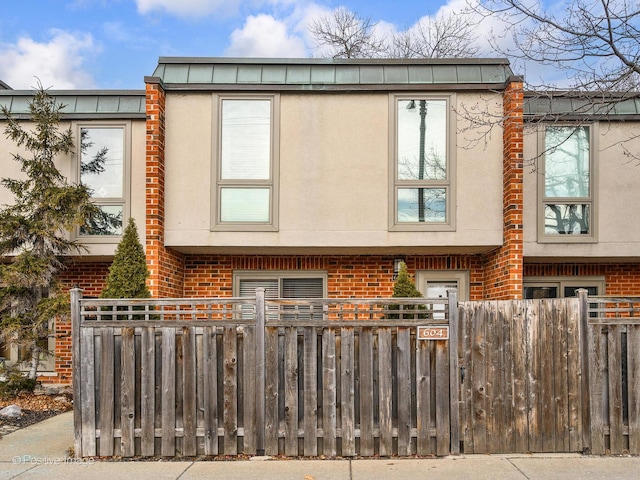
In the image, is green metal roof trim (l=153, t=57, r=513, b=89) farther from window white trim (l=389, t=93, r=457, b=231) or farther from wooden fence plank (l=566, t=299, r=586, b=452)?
wooden fence plank (l=566, t=299, r=586, b=452)

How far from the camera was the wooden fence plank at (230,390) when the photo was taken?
5.90 metres

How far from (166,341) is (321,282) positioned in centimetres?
422

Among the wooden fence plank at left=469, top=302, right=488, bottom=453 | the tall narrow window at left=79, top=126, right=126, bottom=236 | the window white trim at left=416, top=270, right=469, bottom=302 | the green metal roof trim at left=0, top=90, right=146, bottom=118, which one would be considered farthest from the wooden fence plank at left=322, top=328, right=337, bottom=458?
the green metal roof trim at left=0, top=90, right=146, bottom=118

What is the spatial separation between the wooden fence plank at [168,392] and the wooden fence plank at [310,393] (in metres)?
1.35

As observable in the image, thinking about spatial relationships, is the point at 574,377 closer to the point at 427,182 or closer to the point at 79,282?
the point at 427,182

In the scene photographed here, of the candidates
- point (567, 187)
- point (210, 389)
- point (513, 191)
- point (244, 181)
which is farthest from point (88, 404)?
point (567, 187)

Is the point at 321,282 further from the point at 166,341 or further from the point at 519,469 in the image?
the point at 519,469

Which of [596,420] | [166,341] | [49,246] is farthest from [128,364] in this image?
[596,420]

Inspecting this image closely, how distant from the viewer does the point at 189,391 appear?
5922mm

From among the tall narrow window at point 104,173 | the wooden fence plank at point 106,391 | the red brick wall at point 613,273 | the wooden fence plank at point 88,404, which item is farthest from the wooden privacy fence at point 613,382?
the tall narrow window at point 104,173

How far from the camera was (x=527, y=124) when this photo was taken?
8.03m

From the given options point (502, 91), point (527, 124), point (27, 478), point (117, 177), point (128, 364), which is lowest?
point (27, 478)

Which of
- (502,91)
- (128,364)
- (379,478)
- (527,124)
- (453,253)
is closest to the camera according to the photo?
(379,478)

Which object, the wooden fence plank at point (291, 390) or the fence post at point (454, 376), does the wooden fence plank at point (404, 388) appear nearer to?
the fence post at point (454, 376)
